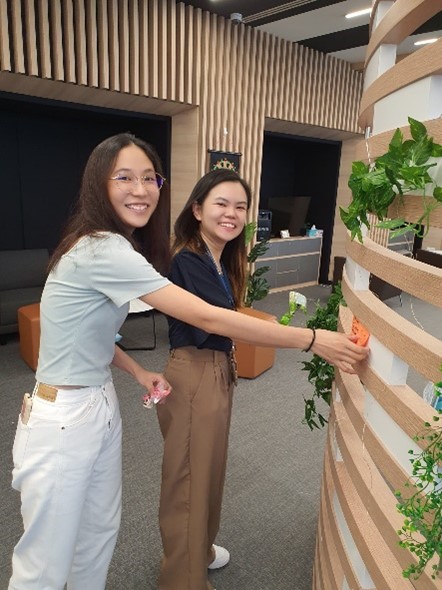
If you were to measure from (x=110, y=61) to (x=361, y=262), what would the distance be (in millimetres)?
4164

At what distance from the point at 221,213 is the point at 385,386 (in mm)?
910

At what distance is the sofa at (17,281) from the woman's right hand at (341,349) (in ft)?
13.2

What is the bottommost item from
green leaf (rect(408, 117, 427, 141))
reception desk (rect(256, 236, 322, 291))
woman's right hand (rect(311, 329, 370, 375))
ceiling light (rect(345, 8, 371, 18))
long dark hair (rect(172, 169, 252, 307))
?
reception desk (rect(256, 236, 322, 291))

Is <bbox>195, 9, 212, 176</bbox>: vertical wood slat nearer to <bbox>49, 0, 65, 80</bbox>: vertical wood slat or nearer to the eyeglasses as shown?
<bbox>49, 0, 65, 80</bbox>: vertical wood slat

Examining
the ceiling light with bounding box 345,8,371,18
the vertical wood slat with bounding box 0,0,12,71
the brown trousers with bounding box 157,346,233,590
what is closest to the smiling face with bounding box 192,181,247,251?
the brown trousers with bounding box 157,346,233,590

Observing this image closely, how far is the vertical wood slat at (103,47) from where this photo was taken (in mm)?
4234

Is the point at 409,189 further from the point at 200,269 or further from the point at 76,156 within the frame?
the point at 76,156

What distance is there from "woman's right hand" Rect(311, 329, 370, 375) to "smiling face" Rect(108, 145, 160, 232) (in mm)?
651

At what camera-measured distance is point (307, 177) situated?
8.28 meters

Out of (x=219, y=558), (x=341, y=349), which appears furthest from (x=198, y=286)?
(x=219, y=558)

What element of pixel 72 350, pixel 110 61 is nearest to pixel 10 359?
pixel 110 61

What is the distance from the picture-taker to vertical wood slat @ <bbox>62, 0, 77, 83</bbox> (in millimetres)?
4016

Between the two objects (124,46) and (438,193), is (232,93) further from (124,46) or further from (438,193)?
(438,193)

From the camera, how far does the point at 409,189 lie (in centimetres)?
77
